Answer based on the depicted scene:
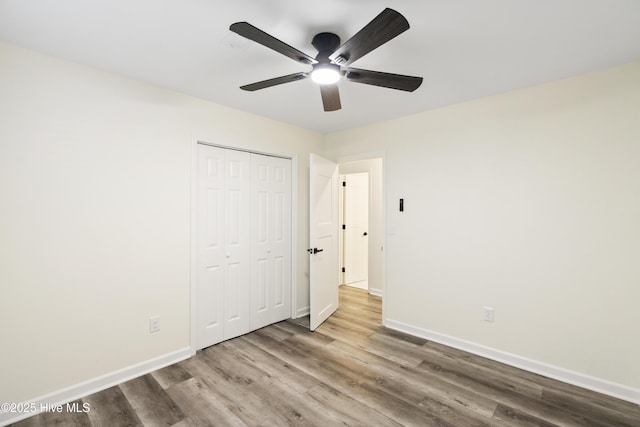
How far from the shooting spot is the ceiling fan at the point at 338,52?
129 cm

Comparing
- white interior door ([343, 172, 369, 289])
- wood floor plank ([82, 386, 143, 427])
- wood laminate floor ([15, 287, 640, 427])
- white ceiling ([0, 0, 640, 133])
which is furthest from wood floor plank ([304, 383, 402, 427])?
white interior door ([343, 172, 369, 289])

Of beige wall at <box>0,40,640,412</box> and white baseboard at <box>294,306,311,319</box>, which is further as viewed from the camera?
white baseboard at <box>294,306,311,319</box>

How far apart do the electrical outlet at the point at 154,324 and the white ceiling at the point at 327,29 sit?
1.99 m

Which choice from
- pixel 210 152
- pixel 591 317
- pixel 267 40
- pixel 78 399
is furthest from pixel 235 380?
pixel 591 317

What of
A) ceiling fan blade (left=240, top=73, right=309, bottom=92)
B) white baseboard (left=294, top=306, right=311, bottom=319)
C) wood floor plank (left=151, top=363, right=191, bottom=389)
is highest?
ceiling fan blade (left=240, top=73, right=309, bottom=92)

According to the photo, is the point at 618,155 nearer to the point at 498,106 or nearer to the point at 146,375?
the point at 498,106

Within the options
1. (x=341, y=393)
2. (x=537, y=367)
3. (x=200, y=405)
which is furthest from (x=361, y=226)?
(x=200, y=405)

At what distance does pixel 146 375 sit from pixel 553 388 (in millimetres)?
3235

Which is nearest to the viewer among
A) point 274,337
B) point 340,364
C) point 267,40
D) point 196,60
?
point 267,40

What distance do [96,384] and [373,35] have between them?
297 cm

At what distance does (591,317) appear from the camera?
7.37ft

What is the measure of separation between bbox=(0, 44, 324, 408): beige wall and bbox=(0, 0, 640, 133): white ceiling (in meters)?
0.28

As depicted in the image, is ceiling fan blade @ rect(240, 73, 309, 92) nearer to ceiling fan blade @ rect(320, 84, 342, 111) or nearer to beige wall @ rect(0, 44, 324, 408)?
ceiling fan blade @ rect(320, 84, 342, 111)

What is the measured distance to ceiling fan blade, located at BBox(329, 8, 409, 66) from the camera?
122 cm
